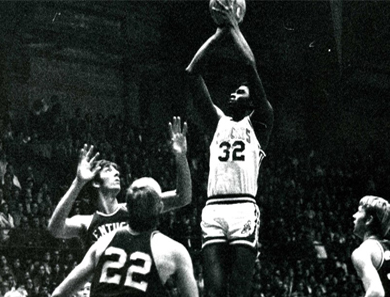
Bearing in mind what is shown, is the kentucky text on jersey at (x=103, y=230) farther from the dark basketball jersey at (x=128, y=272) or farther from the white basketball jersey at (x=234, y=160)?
the dark basketball jersey at (x=128, y=272)

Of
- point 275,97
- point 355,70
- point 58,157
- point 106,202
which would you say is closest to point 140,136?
point 58,157

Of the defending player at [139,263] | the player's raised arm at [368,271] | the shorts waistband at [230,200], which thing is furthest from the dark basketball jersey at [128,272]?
the shorts waistband at [230,200]

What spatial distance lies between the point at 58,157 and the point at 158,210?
13.2m

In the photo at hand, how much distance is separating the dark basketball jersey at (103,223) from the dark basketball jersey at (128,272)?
2318mm

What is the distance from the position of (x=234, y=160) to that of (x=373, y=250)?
1531 millimetres

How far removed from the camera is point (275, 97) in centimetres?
2620

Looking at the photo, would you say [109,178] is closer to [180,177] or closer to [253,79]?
[180,177]

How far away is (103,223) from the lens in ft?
24.7

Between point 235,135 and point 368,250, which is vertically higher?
point 235,135

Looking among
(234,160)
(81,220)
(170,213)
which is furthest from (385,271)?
(170,213)

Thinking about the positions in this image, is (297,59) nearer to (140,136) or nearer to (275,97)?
(275,97)

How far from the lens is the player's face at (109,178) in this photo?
7.90m

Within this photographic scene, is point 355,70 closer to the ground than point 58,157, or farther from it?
farther from it

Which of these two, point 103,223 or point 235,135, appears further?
point 103,223
